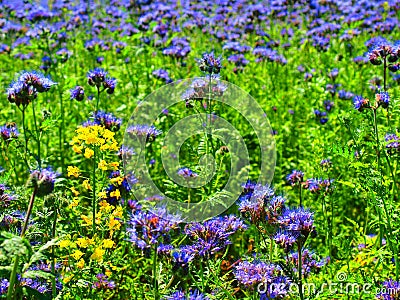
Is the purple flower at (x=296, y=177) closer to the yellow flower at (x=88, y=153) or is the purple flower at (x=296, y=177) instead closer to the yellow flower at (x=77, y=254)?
the yellow flower at (x=88, y=153)

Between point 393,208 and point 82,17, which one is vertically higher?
point 82,17

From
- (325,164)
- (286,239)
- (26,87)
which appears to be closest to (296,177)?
(325,164)

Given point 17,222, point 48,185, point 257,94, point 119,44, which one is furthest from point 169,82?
point 48,185

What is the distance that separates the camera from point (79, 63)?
6648 mm

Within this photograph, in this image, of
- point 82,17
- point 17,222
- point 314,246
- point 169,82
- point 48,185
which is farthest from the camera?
point 82,17

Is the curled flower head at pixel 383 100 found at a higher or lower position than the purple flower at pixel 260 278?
higher

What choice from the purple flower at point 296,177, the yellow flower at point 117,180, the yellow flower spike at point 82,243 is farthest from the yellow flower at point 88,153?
the purple flower at point 296,177

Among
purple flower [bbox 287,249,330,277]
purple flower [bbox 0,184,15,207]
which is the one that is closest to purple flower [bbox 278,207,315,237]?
purple flower [bbox 287,249,330,277]

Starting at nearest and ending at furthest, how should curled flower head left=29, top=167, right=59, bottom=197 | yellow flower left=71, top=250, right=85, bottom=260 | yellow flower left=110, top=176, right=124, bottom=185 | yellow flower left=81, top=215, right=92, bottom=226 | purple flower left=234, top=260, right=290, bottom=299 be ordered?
curled flower head left=29, top=167, right=59, bottom=197 → purple flower left=234, top=260, right=290, bottom=299 → yellow flower left=71, top=250, right=85, bottom=260 → yellow flower left=81, top=215, right=92, bottom=226 → yellow flower left=110, top=176, right=124, bottom=185

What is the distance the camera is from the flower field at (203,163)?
218 centimetres

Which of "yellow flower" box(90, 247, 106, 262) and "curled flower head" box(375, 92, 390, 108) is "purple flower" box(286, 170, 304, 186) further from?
"yellow flower" box(90, 247, 106, 262)

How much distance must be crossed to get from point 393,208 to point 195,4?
6.02 meters

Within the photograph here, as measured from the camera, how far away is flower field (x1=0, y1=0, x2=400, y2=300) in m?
2.18

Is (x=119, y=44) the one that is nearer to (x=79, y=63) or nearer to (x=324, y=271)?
(x=79, y=63)
